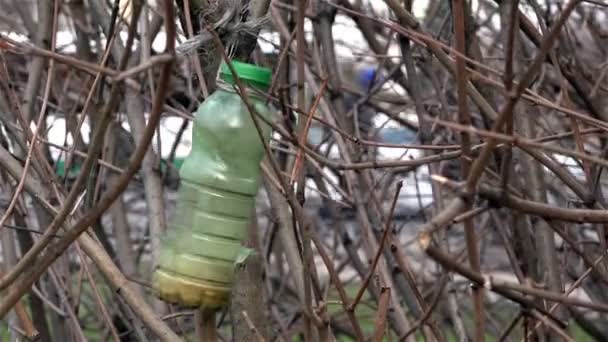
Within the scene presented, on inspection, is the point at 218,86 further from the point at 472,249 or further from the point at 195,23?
the point at 472,249

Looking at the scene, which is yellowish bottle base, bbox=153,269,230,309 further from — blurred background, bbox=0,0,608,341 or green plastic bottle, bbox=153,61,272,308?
blurred background, bbox=0,0,608,341

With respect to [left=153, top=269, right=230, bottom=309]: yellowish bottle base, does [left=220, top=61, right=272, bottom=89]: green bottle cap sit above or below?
above

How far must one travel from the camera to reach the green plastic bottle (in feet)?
4.86

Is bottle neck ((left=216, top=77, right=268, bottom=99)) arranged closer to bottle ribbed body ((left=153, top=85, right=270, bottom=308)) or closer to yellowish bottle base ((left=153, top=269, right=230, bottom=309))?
bottle ribbed body ((left=153, top=85, right=270, bottom=308))

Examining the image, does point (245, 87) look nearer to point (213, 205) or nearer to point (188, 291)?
point (213, 205)

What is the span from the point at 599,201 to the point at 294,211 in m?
1.10

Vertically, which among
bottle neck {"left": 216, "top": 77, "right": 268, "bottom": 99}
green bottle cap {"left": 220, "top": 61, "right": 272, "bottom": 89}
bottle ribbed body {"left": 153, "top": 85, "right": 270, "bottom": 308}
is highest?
green bottle cap {"left": 220, "top": 61, "right": 272, "bottom": 89}

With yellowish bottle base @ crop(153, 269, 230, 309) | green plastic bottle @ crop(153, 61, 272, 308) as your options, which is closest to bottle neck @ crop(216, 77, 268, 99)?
green plastic bottle @ crop(153, 61, 272, 308)

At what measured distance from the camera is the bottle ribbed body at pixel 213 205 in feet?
4.86

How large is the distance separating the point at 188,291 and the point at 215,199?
16 cm

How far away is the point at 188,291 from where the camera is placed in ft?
4.81

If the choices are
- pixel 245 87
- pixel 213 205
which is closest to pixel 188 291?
pixel 213 205

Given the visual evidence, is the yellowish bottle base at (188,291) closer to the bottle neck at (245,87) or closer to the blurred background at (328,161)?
the blurred background at (328,161)

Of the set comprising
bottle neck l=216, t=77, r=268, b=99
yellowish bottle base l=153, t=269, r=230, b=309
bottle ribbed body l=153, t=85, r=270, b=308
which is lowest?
yellowish bottle base l=153, t=269, r=230, b=309
